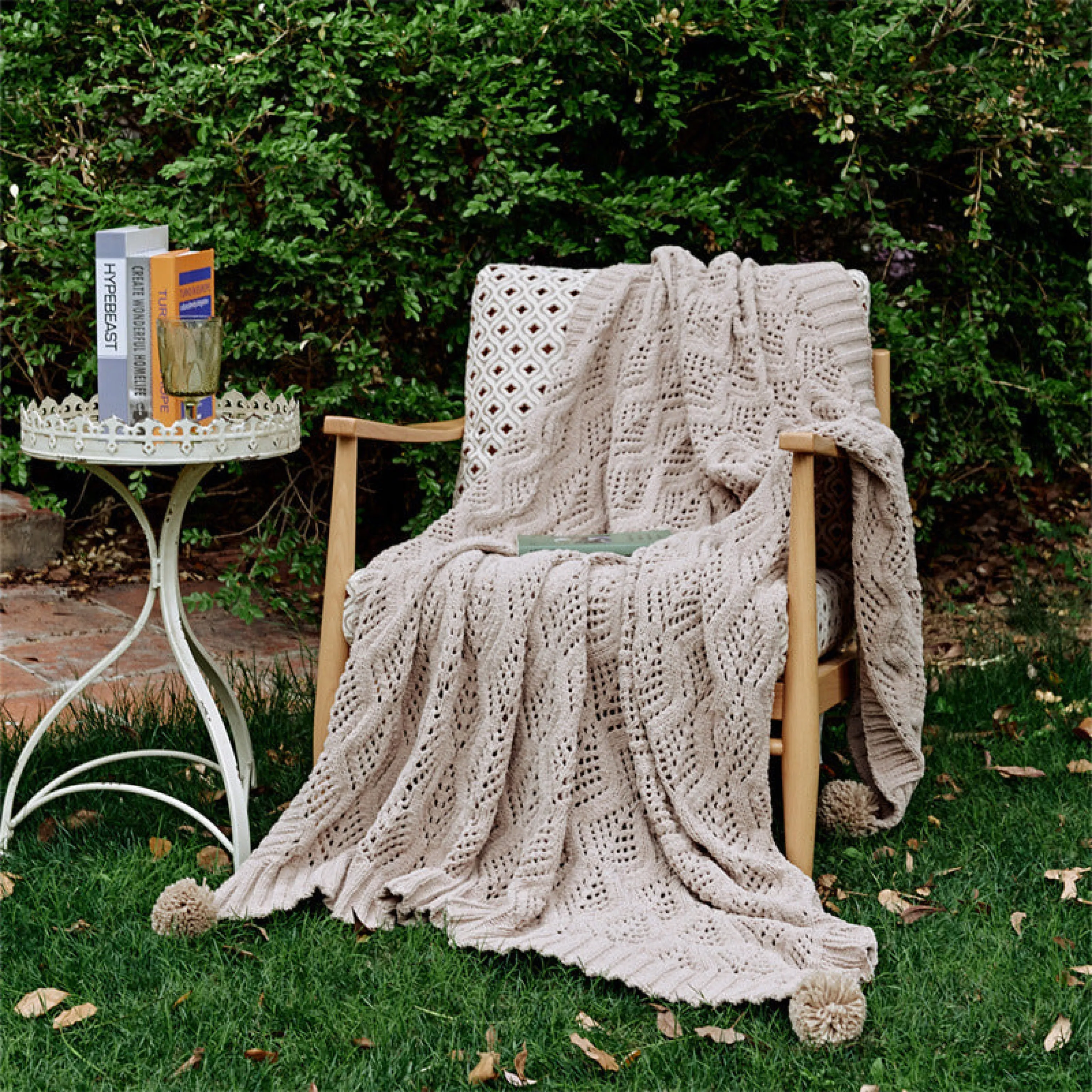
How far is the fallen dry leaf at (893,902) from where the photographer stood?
2.16 m

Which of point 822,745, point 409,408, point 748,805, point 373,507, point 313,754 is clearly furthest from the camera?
point 373,507

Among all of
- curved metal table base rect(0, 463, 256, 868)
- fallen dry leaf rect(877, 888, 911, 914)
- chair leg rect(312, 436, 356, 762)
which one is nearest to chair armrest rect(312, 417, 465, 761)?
chair leg rect(312, 436, 356, 762)

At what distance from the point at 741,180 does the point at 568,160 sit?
0.42 m

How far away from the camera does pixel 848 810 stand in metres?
2.42

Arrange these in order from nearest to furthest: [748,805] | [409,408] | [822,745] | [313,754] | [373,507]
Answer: [748,805]
[313,754]
[822,745]
[409,408]
[373,507]

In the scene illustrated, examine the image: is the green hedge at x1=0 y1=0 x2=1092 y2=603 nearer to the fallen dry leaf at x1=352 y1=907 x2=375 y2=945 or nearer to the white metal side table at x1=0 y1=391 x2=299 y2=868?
the white metal side table at x1=0 y1=391 x2=299 y2=868

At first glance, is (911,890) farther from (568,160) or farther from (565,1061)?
(568,160)

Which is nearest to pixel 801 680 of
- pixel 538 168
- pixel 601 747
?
pixel 601 747

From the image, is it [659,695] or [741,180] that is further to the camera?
[741,180]

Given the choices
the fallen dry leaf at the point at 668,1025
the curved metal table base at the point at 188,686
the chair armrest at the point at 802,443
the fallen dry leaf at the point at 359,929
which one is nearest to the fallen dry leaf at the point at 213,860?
the curved metal table base at the point at 188,686

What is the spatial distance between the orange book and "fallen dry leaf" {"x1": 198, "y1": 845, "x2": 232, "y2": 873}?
2.28 feet

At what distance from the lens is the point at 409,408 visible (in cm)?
331

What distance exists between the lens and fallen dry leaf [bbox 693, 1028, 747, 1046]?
5.86 ft

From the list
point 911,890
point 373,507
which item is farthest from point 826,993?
point 373,507
